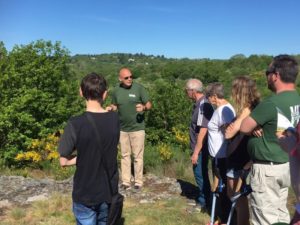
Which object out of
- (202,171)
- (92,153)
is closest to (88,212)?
(92,153)

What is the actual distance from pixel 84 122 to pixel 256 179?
1.64 meters

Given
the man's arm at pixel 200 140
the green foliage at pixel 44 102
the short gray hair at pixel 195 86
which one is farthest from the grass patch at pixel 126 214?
the green foliage at pixel 44 102

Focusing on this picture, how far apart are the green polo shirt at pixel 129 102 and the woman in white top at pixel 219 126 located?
2012 mm

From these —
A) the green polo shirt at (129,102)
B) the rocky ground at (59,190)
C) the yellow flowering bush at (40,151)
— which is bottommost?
the yellow flowering bush at (40,151)

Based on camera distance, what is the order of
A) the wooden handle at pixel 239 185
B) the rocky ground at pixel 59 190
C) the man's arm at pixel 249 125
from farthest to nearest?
the rocky ground at pixel 59 190
the wooden handle at pixel 239 185
the man's arm at pixel 249 125

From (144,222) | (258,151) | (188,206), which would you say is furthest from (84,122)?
(188,206)

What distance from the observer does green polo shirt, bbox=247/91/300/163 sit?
3439 millimetres

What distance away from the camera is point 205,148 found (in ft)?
19.1

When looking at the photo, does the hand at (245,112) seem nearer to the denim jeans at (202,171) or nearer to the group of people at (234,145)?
the group of people at (234,145)

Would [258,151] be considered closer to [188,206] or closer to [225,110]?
[225,110]

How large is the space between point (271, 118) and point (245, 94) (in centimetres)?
68

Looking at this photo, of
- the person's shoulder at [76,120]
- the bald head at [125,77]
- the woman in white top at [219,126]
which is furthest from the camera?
the bald head at [125,77]

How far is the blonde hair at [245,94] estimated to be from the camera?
4.14 metres

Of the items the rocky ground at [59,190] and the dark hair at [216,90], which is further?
the rocky ground at [59,190]
